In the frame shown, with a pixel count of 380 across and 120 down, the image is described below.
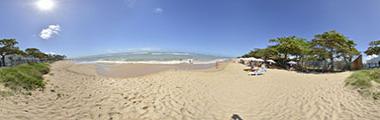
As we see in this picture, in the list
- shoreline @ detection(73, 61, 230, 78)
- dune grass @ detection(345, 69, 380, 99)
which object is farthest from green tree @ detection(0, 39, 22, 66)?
dune grass @ detection(345, 69, 380, 99)

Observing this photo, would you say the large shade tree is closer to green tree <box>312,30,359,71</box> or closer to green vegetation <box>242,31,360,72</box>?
green vegetation <box>242,31,360,72</box>

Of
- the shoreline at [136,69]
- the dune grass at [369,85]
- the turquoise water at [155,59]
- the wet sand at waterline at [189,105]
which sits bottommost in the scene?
the wet sand at waterline at [189,105]

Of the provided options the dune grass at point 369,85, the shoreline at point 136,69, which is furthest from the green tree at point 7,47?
the dune grass at point 369,85

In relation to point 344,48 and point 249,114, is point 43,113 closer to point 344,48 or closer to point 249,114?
point 249,114

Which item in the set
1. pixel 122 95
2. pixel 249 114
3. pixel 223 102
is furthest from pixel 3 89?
pixel 249 114

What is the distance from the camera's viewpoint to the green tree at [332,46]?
79.8 feet

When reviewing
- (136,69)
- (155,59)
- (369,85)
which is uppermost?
(155,59)

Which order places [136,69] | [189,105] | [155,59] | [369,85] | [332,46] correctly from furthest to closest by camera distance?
[155,59] < [332,46] < [136,69] < [369,85] < [189,105]

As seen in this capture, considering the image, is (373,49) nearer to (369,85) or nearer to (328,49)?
(328,49)

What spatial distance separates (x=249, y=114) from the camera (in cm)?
662

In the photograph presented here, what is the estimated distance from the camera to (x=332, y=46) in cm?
2450

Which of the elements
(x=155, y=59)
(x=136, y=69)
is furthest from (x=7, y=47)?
(x=155, y=59)

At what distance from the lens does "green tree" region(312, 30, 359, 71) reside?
2433 cm

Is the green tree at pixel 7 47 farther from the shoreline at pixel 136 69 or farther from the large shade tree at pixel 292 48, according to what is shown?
the large shade tree at pixel 292 48
